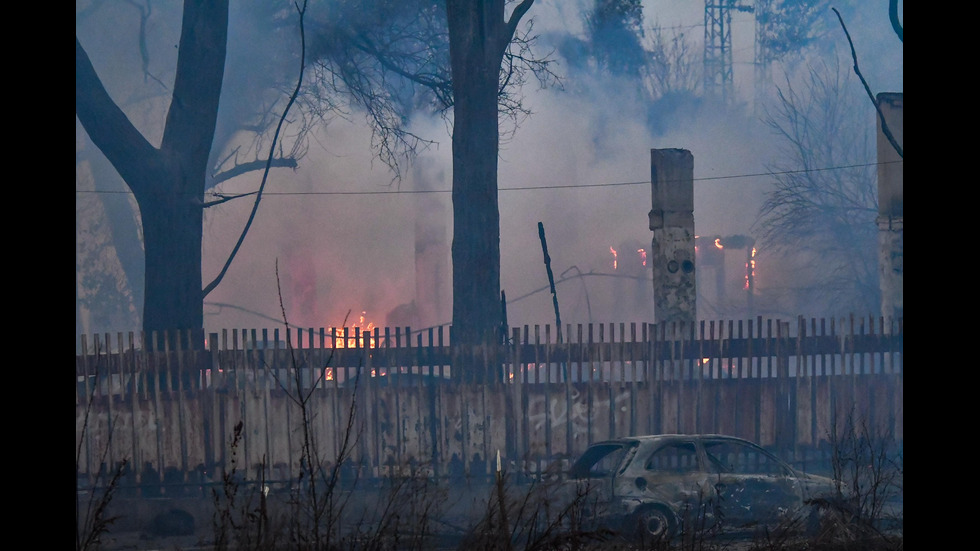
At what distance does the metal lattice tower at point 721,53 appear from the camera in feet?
133

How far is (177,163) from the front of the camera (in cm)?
1402

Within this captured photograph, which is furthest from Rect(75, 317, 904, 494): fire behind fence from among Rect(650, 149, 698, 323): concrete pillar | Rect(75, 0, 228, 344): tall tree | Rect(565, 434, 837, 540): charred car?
Rect(565, 434, 837, 540): charred car

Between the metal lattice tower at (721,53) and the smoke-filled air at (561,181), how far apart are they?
234 millimetres

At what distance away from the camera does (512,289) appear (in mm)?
40094

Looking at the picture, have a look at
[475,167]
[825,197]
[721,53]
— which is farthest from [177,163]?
[721,53]

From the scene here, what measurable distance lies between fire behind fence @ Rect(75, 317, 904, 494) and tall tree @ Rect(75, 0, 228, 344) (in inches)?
75.7

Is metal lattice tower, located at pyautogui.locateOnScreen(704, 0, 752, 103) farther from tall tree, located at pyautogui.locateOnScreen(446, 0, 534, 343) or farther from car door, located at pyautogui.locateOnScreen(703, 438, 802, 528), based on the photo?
car door, located at pyautogui.locateOnScreen(703, 438, 802, 528)

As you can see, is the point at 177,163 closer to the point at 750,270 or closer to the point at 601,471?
the point at 601,471

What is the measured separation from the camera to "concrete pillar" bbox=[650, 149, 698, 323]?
13.5m

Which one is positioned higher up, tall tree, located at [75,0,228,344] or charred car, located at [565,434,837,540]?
tall tree, located at [75,0,228,344]

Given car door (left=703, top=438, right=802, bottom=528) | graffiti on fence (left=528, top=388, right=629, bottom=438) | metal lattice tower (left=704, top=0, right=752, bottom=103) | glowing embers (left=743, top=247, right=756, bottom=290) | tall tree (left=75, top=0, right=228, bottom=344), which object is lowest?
car door (left=703, top=438, right=802, bottom=528)
